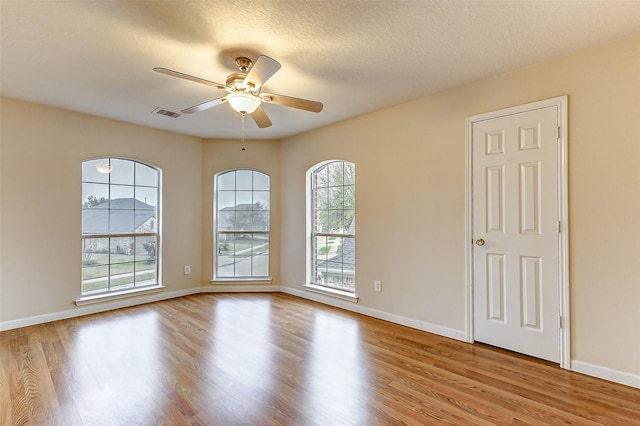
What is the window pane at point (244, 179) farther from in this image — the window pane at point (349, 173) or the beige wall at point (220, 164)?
the window pane at point (349, 173)

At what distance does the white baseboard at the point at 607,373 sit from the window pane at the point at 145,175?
516cm

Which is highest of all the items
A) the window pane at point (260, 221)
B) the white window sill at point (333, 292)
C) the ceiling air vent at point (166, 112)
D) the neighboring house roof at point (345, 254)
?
the ceiling air vent at point (166, 112)

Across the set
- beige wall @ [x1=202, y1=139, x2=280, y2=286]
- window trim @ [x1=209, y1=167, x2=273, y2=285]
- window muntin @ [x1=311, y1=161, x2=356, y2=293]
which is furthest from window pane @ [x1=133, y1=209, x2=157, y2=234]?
window muntin @ [x1=311, y1=161, x2=356, y2=293]

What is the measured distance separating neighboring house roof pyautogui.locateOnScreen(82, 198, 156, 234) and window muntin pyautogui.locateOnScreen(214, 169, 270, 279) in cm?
104

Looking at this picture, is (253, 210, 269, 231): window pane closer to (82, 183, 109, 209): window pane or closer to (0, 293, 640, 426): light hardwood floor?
(0, 293, 640, 426): light hardwood floor

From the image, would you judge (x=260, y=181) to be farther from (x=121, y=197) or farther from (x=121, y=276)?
(x=121, y=276)

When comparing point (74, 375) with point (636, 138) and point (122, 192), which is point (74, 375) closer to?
point (122, 192)

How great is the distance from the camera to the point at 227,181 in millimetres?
5043

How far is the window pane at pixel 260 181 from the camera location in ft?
16.6

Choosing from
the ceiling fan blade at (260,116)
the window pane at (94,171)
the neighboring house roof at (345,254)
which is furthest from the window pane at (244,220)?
the ceiling fan blade at (260,116)

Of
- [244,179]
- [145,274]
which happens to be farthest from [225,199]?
[145,274]

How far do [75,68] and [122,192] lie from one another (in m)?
1.99

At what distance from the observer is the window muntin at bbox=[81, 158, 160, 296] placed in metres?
3.93

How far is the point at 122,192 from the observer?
423 cm
